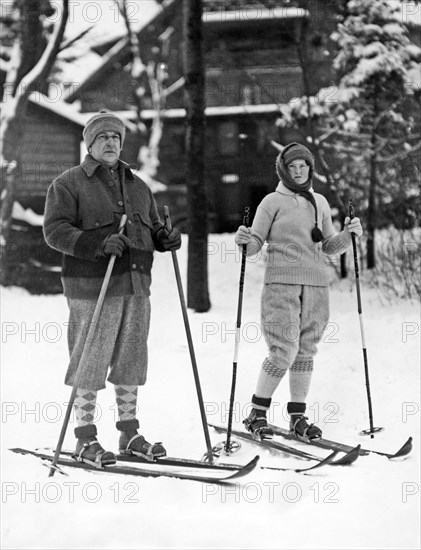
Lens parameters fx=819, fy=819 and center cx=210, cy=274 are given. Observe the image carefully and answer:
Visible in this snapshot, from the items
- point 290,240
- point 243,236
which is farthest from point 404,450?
point 243,236

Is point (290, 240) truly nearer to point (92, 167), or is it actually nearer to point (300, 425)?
point (300, 425)

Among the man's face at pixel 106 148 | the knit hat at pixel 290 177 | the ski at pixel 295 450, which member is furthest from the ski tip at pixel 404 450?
the man's face at pixel 106 148

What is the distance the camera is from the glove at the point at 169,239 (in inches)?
174

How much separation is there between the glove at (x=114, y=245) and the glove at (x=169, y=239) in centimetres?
28

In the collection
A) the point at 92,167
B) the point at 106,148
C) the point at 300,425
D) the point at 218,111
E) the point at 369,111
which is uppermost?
the point at 218,111

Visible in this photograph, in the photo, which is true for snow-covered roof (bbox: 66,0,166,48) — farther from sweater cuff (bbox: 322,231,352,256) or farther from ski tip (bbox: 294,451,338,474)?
ski tip (bbox: 294,451,338,474)

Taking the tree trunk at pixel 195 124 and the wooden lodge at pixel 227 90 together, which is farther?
the wooden lodge at pixel 227 90

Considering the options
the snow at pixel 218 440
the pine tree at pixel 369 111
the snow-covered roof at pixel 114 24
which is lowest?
the snow at pixel 218 440

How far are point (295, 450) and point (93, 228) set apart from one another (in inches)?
64.5

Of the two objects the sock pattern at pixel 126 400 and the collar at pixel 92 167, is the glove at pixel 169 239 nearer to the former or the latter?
the collar at pixel 92 167

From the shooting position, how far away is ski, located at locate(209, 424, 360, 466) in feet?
14.1

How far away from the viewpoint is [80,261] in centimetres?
437

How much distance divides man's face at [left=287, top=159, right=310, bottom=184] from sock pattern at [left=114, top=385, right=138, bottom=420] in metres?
1.50

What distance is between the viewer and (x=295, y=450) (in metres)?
4.51
